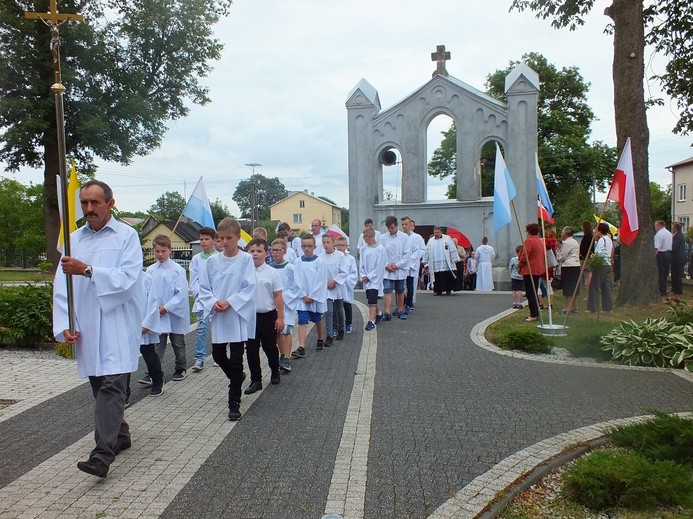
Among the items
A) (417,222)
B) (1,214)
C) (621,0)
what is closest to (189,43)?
(417,222)

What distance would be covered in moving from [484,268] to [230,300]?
15.0 m

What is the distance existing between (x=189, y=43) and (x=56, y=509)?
25012 millimetres

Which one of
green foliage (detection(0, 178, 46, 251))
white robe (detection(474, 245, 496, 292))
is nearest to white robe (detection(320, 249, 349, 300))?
white robe (detection(474, 245, 496, 292))

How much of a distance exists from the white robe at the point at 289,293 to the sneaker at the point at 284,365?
0.62 meters

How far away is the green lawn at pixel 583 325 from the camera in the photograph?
8949 millimetres

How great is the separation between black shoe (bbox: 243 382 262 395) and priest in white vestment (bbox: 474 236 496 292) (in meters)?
14.0

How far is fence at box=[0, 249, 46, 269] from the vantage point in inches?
1928

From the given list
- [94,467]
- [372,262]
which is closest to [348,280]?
[372,262]

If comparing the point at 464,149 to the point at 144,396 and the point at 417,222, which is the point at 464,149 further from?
the point at 144,396

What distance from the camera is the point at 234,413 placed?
6.05m

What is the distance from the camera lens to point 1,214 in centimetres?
5147

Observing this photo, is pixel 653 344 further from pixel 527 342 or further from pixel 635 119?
pixel 635 119

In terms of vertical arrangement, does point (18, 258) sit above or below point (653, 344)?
above

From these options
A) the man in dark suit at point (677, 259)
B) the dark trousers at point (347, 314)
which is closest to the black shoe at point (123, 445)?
the dark trousers at point (347, 314)
